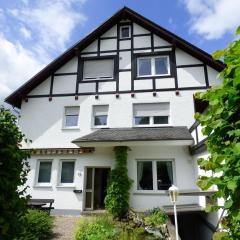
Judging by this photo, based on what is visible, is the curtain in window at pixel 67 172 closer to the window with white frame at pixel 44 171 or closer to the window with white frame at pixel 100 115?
the window with white frame at pixel 44 171

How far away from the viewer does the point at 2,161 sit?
11.8ft

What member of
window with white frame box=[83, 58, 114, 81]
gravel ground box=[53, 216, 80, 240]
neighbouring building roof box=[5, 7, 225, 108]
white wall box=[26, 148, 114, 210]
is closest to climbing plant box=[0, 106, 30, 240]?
gravel ground box=[53, 216, 80, 240]

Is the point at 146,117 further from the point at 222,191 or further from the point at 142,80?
the point at 222,191

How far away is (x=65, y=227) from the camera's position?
9.80 m

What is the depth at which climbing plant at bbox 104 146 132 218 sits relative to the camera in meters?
11.4

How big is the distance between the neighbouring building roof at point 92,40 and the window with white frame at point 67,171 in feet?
16.3

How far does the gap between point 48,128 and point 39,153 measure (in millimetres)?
1526

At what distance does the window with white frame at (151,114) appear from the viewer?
1405cm

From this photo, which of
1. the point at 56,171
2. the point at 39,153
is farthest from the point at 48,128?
the point at 56,171

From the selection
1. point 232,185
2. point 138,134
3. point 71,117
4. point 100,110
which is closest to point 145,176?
point 138,134

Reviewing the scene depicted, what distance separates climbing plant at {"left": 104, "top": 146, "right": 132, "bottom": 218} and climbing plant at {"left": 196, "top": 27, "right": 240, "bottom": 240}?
9.79m

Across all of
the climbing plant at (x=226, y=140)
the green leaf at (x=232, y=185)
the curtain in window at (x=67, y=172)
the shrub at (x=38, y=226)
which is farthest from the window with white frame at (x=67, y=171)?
the green leaf at (x=232, y=185)

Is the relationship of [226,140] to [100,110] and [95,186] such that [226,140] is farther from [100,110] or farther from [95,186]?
[100,110]

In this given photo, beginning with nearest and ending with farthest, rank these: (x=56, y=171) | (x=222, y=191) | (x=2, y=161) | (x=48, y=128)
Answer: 1. (x=222, y=191)
2. (x=2, y=161)
3. (x=56, y=171)
4. (x=48, y=128)
